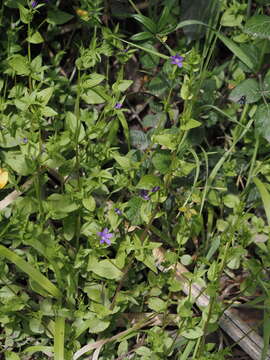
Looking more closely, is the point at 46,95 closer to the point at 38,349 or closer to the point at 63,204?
the point at 63,204

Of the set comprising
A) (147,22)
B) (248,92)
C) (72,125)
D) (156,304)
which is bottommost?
(156,304)

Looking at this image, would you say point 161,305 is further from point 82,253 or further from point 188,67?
point 188,67

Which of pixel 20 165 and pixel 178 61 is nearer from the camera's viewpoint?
pixel 178 61

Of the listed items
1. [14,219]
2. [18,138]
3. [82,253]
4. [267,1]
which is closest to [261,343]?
[82,253]

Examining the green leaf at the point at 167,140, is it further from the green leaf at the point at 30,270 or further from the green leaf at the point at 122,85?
the green leaf at the point at 30,270

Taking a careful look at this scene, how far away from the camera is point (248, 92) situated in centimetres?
202

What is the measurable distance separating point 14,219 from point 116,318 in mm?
525

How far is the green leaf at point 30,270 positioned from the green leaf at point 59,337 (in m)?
0.08

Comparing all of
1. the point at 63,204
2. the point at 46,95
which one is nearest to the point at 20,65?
the point at 46,95

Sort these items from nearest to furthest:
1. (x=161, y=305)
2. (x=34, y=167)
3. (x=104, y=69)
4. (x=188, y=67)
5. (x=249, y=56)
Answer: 1. (x=188, y=67)
2. (x=34, y=167)
3. (x=161, y=305)
4. (x=249, y=56)
5. (x=104, y=69)

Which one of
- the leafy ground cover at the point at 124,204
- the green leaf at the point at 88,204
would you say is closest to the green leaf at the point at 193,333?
the leafy ground cover at the point at 124,204

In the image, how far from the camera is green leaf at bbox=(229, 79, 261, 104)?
2.01 metres

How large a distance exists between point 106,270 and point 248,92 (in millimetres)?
811

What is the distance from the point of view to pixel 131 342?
197 centimetres
